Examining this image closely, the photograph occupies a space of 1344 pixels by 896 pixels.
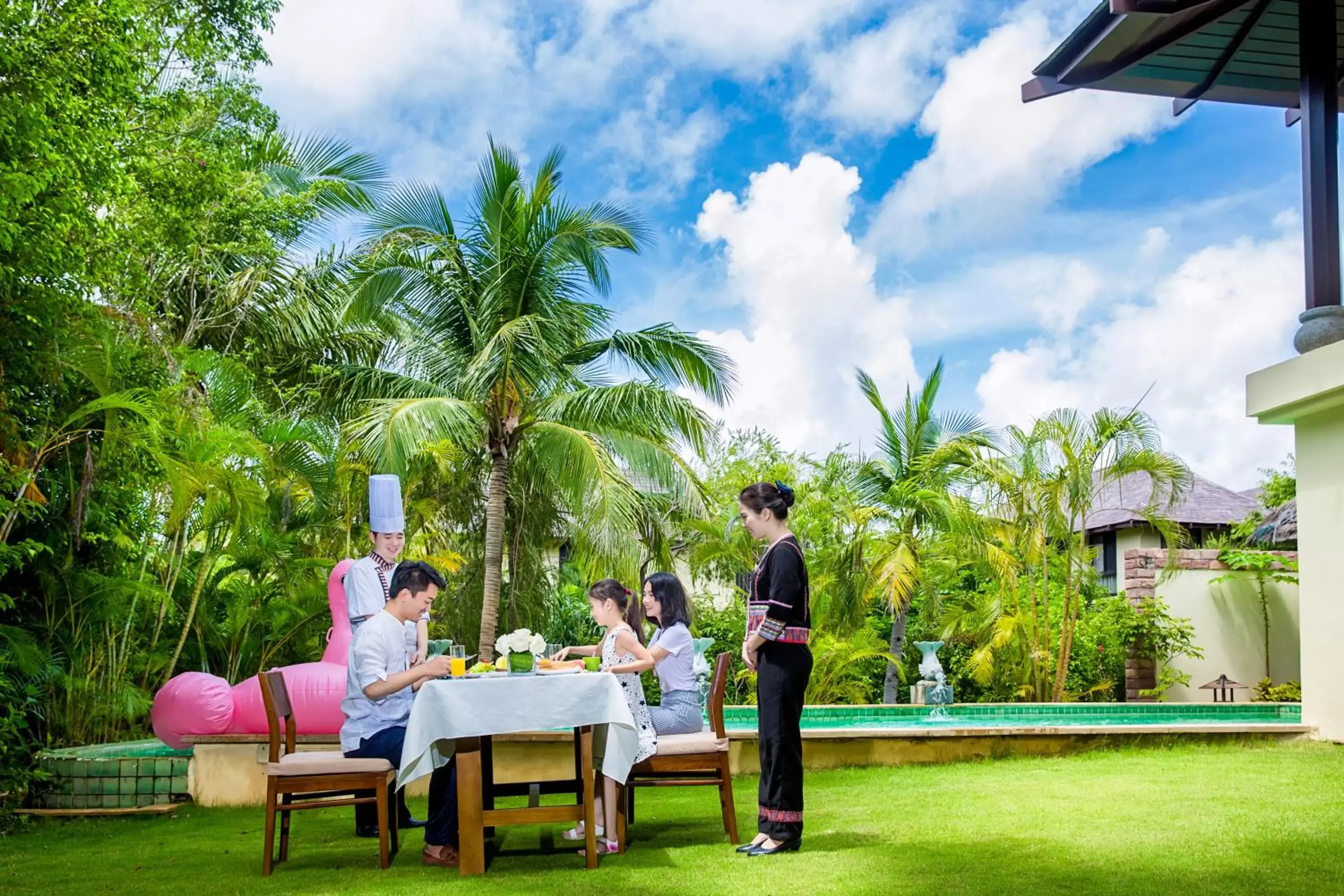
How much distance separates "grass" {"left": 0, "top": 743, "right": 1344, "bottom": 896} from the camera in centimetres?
467

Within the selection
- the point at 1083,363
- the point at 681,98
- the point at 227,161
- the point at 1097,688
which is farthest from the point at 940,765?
the point at 681,98

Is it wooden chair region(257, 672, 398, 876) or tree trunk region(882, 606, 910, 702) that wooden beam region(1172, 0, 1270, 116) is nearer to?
tree trunk region(882, 606, 910, 702)

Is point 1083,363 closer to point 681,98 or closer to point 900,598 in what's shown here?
point 681,98

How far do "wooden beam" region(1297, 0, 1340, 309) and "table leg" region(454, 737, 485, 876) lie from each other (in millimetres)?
7652

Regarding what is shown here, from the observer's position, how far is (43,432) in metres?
7.57

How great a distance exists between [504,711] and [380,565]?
1.78 metres

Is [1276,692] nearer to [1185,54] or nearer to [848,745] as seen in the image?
[1185,54]

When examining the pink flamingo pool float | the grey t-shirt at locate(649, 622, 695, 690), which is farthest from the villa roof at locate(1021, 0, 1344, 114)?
the pink flamingo pool float

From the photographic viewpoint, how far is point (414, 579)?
17.9 ft

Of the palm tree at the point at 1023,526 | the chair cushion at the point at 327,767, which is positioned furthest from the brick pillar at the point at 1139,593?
the chair cushion at the point at 327,767

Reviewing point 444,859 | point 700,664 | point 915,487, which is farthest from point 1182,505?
point 444,859

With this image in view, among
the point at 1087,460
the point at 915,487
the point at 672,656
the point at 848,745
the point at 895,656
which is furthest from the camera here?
the point at 895,656

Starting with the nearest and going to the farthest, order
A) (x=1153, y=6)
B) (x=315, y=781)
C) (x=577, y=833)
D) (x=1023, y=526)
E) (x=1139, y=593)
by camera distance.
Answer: (x=315, y=781)
(x=577, y=833)
(x=1153, y=6)
(x=1023, y=526)
(x=1139, y=593)

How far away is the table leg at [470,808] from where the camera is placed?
5098 millimetres
